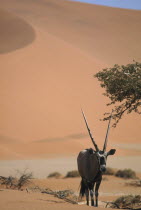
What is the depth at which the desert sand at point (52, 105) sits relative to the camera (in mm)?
28906

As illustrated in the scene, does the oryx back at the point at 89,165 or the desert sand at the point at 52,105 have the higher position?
the desert sand at the point at 52,105

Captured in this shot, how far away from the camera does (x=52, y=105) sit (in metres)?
42.0

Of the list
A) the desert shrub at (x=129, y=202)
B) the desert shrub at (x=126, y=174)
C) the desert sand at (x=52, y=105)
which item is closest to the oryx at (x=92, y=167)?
the desert shrub at (x=129, y=202)

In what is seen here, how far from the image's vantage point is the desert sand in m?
28.9

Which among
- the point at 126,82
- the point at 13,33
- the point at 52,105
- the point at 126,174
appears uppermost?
the point at 13,33

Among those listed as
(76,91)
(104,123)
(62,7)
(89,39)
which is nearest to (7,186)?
(104,123)

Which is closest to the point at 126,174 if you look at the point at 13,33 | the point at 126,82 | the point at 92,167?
the point at 126,82

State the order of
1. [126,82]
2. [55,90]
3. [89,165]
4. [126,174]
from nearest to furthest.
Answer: [89,165] → [126,82] → [126,174] → [55,90]

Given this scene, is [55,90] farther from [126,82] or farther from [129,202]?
[126,82]

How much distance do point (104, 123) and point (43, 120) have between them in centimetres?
647

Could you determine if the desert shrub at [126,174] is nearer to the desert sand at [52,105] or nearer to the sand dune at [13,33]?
the desert sand at [52,105]

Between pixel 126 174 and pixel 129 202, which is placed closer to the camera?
pixel 129 202

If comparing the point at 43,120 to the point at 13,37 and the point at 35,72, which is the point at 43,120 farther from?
the point at 13,37

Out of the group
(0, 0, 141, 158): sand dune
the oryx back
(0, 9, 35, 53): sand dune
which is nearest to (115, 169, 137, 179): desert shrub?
the oryx back
